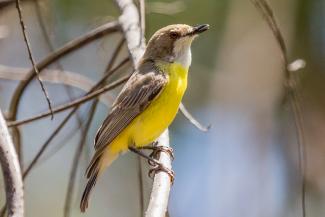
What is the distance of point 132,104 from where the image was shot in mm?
4598

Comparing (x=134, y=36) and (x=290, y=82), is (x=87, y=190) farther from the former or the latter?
(x=290, y=82)

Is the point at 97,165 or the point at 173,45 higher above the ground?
the point at 173,45

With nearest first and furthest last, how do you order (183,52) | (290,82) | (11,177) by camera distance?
(11,177)
(290,82)
(183,52)

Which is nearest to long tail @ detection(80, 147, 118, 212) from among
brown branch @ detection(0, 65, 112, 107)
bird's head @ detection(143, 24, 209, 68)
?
brown branch @ detection(0, 65, 112, 107)

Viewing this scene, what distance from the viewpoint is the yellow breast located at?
433 centimetres

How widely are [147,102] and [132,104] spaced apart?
0.35ft

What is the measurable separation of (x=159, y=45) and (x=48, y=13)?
74cm

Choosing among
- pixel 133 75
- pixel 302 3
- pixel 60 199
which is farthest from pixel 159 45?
pixel 60 199

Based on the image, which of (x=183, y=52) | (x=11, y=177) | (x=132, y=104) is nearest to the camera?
(x=11, y=177)

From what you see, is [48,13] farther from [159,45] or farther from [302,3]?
[302,3]

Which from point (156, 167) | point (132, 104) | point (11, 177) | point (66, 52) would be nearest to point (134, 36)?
point (66, 52)

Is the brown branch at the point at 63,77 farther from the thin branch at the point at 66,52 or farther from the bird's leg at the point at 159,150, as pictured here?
the bird's leg at the point at 159,150

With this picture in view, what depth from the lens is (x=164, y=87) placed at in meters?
4.54

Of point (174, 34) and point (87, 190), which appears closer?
point (87, 190)
